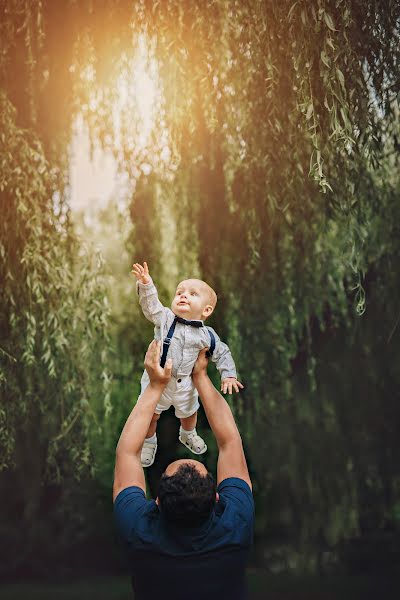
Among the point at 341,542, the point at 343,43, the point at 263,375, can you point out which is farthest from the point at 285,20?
the point at 341,542

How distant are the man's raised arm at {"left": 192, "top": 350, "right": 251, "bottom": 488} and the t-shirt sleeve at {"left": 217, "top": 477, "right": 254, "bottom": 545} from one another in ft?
0.10

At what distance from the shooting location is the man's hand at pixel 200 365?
1836mm

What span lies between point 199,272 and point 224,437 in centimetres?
165

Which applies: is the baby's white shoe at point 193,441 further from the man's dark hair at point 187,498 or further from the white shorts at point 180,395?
the man's dark hair at point 187,498

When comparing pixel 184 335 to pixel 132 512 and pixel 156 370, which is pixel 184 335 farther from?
pixel 132 512

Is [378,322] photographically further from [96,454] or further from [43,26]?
[43,26]

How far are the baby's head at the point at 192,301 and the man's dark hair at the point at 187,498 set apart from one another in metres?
0.63

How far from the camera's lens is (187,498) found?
4.18 ft

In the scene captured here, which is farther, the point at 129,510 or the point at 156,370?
the point at 156,370

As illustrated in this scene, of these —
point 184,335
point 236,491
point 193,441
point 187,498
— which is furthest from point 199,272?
point 187,498

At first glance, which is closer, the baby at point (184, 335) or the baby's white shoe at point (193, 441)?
the baby at point (184, 335)

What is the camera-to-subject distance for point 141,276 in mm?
1758

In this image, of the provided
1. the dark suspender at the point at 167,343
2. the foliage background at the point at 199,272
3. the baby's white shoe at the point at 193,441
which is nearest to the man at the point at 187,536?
the dark suspender at the point at 167,343

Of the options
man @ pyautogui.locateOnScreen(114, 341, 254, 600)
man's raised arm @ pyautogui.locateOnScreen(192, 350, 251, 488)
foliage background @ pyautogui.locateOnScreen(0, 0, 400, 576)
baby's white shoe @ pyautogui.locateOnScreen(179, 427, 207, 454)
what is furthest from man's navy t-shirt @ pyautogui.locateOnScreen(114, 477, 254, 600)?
foliage background @ pyautogui.locateOnScreen(0, 0, 400, 576)
